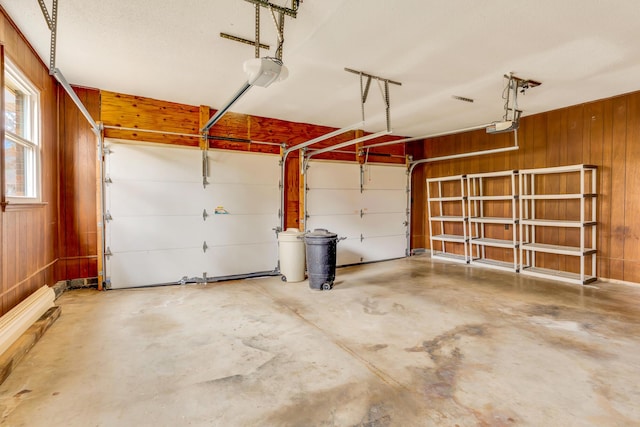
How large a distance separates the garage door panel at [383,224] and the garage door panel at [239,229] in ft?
6.35

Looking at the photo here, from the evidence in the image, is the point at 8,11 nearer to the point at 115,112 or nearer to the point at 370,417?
the point at 115,112

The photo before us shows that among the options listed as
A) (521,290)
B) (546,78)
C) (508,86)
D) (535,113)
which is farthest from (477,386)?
(535,113)

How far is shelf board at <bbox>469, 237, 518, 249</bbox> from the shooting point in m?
5.43

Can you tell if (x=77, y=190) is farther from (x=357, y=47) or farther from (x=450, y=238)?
(x=450, y=238)

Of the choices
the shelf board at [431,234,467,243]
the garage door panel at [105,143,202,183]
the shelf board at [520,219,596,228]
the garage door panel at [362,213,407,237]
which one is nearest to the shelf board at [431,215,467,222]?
the shelf board at [431,234,467,243]

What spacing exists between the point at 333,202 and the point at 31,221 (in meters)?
4.19

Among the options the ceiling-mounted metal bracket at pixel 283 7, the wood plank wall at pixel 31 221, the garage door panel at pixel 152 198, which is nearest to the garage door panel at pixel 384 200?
the garage door panel at pixel 152 198

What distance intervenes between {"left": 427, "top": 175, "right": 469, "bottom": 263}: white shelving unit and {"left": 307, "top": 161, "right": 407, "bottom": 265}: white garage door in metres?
0.68

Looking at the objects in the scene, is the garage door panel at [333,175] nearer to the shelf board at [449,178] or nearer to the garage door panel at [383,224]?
the garage door panel at [383,224]

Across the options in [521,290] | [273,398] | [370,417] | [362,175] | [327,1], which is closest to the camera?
[370,417]

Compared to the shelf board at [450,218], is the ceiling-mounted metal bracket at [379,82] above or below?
above

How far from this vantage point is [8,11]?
8.41 feet

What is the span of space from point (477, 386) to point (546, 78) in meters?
3.50

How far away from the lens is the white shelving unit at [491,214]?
5.46 m
